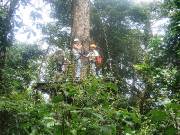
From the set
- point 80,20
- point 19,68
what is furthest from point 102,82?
point 19,68

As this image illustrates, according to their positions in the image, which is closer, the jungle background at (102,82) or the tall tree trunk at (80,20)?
the jungle background at (102,82)

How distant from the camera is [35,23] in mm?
16453

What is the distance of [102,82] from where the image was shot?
218 inches

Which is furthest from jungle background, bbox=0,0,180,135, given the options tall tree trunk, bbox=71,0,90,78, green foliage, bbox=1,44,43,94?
tall tree trunk, bbox=71,0,90,78

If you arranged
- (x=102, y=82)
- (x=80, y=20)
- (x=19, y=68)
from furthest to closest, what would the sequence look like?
(x=19, y=68) < (x=80, y=20) < (x=102, y=82)

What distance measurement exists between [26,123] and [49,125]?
2.28ft

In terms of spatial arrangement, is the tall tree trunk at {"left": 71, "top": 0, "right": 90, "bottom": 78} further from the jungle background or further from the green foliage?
the green foliage

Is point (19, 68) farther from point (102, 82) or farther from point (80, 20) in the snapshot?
point (102, 82)

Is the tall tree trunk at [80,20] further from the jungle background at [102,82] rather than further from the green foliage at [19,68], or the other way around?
the green foliage at [19,68]

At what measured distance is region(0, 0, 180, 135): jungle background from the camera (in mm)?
3760

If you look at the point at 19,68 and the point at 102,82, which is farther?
the point at 19,68

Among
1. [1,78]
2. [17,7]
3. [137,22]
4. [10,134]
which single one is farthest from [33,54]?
[10,134]

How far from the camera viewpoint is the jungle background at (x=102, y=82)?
12.3ft

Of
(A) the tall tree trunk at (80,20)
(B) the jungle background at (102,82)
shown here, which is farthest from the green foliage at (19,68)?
(A) the tall tree trunk at (80,20)
